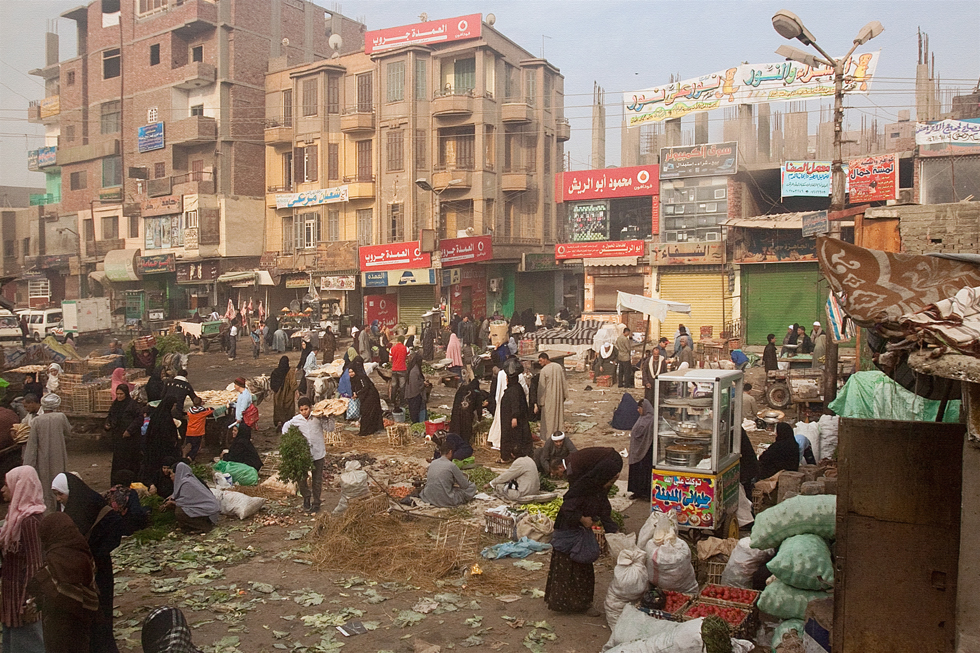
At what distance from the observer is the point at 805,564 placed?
17.5 feet

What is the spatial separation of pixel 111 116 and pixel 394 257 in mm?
22562

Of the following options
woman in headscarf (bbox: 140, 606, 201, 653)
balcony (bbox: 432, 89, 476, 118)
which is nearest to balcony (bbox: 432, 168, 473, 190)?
balcony (bbox: 432, 89, 476, 118)

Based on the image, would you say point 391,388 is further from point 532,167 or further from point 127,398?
point 532,167

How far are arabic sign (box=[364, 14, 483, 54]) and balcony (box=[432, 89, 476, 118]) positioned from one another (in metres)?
2.40

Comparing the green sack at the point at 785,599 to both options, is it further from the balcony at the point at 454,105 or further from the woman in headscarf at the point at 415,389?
the balcony at the point at 454,105

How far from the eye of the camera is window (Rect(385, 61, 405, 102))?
34.6 meters

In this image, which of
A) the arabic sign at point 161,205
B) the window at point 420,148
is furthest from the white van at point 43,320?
the window at point 420,148

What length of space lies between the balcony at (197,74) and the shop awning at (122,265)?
8930 millimetres

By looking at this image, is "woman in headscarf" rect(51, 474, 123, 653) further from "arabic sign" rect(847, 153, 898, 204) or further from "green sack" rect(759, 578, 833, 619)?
"arabic sign" rect(847, 153, 898, 204)

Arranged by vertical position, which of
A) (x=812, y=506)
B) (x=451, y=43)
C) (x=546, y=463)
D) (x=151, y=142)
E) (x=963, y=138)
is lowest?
(x=546, y=463)

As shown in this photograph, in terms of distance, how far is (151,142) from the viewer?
4059 centimetres

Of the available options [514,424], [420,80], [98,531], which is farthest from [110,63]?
[98,531]

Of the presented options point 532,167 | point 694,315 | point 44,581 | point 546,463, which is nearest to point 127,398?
point 546,463

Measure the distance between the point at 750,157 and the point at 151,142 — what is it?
2943cm
